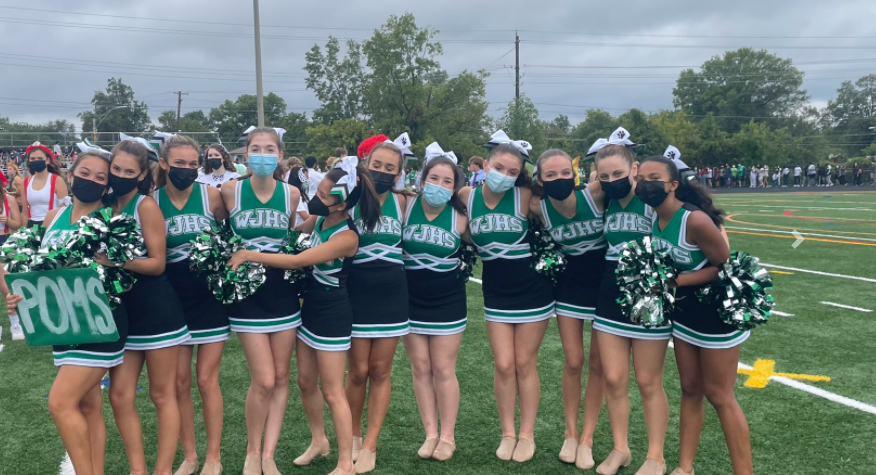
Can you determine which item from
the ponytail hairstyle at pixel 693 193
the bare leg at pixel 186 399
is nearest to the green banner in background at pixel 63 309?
the bare leg at pixel 186 399

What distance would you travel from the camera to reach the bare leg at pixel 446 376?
3648mm

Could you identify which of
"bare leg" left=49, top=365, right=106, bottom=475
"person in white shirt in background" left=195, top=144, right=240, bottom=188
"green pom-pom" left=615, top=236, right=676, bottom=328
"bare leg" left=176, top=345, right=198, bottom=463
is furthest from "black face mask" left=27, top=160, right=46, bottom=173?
"green pom-pom" left=615, top=236, right=676, bottom=328

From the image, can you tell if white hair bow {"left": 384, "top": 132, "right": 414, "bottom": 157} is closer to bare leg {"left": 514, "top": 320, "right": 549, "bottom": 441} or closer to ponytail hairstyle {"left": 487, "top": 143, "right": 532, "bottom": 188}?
ponytail hairstyle {"left": 487, "top": 143, "right": 532, "bottom": 188}

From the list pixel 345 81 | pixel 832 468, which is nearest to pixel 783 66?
pixel 345 81

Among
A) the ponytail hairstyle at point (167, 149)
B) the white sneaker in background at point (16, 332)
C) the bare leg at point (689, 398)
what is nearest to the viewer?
the bare leg at point (689, 398)

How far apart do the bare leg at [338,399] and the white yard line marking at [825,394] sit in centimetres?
329

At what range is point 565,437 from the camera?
373 centimetres

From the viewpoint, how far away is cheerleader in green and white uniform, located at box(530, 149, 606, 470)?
11.4 ft

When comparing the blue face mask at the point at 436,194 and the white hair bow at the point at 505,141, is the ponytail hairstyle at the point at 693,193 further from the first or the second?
the blue face mask at the point at 436,194

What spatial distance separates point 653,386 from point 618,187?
1.00m

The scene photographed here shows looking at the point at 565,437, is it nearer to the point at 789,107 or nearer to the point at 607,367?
the point at 607,367

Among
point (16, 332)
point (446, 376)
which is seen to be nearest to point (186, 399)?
point (446, 376)

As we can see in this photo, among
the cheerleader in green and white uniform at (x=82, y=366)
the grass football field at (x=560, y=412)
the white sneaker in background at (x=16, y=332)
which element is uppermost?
the cheerleader in green and white uniform at (x=82, y=366)

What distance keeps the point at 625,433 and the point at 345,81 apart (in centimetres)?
5570
